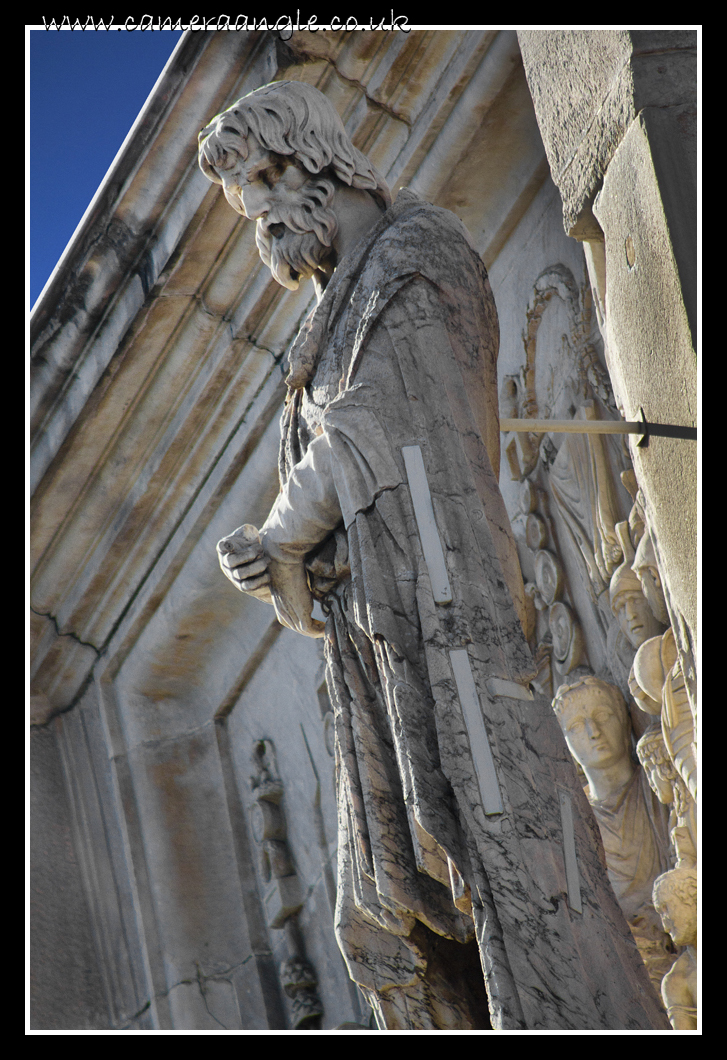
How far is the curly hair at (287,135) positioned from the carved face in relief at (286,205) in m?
0.02

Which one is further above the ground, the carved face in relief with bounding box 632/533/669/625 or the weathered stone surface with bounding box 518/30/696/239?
the weathered stone surface with bounding box 518/30/696/239

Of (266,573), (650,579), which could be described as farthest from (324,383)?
(650,579)

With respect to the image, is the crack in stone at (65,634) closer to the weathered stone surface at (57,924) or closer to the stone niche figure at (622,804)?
the weathered stone surface at (57,924)

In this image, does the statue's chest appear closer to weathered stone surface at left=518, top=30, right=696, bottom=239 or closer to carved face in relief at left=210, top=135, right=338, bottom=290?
carved face in relief at left=210, top=135, right=338, bottom=290

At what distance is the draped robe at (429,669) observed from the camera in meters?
1.89

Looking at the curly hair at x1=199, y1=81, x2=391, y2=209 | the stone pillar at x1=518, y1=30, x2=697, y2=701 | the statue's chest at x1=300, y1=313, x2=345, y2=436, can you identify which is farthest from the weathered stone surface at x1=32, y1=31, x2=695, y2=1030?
the statue's chest at x1=300, y1=313, x2=345, y2=436

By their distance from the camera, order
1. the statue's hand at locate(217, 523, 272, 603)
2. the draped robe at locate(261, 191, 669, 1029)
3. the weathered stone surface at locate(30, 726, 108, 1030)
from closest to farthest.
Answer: the draped robe at locate(261, 191, 669, 1029) < the statue's hand at locate(217, 523, 272, 603) < the weathered stone surface at locate(30, 726, 108, 1030)

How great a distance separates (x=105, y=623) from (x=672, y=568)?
2662 mm

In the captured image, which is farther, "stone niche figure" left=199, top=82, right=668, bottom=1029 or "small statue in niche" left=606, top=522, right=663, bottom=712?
"small statue in niche" left=606, top=522, right=663, bottom=712

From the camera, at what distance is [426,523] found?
2.14 m

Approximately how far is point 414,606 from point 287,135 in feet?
3.12

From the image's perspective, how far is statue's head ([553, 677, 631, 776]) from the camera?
296cm

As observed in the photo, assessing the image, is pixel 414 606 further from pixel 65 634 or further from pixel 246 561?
pixel 65 634

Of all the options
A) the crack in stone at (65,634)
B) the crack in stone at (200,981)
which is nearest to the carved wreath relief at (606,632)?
the crack in stone at (200,981)
